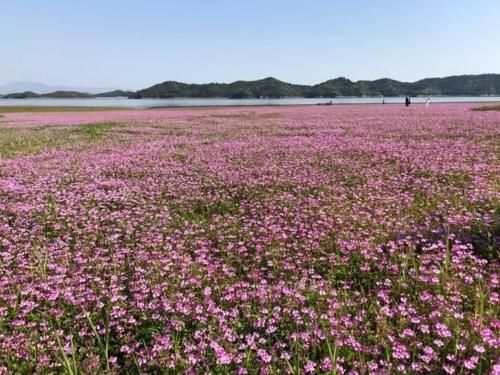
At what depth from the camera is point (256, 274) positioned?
5137 mm

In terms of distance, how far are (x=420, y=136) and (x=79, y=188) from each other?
1624cm

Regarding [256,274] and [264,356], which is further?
[256,274]

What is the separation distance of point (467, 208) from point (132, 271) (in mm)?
6337

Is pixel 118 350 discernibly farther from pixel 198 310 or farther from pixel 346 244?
pixel 346 244

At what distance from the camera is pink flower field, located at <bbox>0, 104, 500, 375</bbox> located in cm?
360

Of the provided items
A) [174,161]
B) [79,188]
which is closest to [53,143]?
[174,161]

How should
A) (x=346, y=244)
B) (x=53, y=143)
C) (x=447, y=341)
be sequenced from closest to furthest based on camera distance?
(x=447, y=341) < (x=346, y=244) < (x=53, y=143)

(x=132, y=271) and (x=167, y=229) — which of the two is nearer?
(x=132, y=271)

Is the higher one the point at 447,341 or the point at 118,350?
the point at 447,341

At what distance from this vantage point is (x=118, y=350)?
12.8 feet

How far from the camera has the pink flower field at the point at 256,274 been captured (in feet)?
11.8

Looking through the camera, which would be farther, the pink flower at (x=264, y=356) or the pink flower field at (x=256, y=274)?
the pink flower field at (x=256, y=274)

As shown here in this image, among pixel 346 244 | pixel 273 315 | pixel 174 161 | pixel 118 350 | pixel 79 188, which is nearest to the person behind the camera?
pixel 118 350

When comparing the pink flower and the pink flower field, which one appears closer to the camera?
the pink flower
